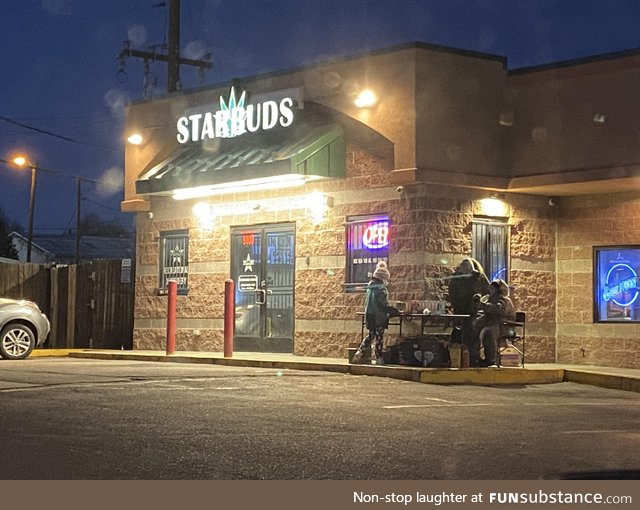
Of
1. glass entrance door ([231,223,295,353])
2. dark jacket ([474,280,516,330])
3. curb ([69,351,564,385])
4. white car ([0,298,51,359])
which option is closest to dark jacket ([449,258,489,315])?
dark jacket ([474,280,516,330])

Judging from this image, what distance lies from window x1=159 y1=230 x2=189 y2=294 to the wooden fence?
159cm

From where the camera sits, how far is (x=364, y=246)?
792 inches

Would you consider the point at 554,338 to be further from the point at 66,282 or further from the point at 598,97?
the point at 66,282

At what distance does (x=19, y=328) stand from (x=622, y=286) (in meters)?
11.1

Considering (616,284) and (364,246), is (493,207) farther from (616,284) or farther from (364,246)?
(616,284)

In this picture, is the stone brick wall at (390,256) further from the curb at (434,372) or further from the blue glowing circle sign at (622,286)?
the curb at (434,372)

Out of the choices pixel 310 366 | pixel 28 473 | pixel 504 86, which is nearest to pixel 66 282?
pixel 310 366

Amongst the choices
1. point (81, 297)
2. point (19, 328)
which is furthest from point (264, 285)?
point (81, 297)

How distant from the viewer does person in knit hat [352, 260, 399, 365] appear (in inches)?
696

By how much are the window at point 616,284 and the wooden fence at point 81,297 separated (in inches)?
422

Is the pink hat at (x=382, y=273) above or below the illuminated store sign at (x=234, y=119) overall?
below

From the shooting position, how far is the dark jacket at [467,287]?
700 inches

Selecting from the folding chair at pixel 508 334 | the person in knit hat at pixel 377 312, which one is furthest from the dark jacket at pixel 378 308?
the folding chair at pixel 508 334

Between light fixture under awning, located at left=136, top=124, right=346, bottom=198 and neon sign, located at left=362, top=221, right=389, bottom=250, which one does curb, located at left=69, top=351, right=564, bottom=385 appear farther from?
light fixture under awning, located at left=136, top=124, right=346, bottom=198
